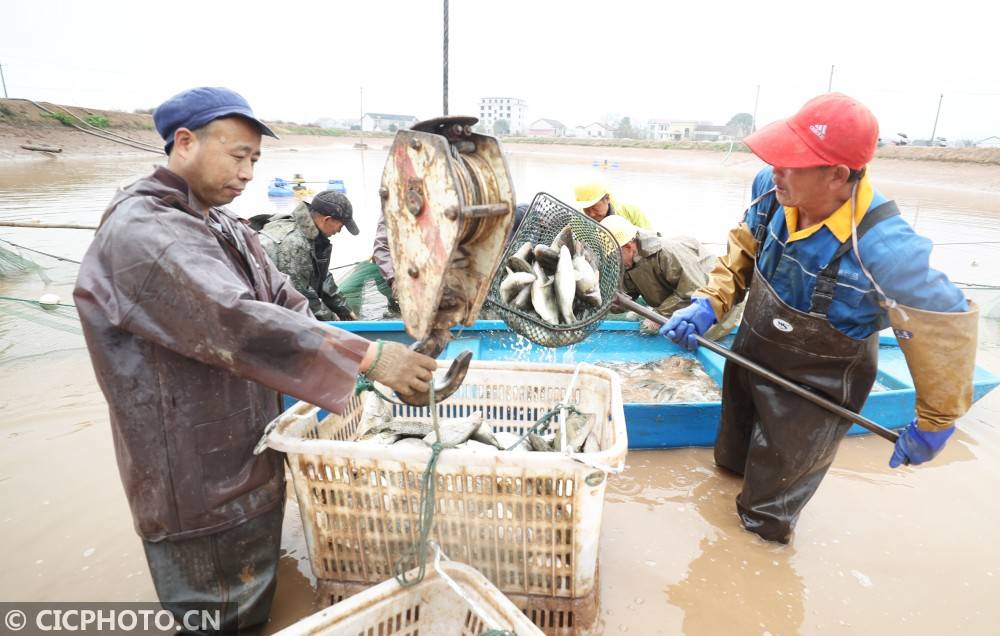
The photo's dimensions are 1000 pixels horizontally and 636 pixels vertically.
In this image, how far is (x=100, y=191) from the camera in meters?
18.8

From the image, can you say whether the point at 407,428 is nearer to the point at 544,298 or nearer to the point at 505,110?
the point at 544,298

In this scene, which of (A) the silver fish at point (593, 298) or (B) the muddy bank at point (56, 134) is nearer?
(A) the silver fish at point (593, 298)

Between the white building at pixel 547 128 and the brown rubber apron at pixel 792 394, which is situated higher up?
the white building at pixel 547 128

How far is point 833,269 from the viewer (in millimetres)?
2648

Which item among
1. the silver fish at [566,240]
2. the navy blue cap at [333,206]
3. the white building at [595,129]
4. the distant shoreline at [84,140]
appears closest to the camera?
the silver fish at [566,240]

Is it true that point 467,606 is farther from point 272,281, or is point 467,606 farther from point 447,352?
point 447,352

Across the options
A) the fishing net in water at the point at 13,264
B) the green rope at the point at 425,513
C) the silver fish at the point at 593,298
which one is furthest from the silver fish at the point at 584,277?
the fishing net in water at the point at 13,264

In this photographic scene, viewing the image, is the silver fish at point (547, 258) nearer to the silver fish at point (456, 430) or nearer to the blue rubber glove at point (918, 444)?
the silver fish at point (456, 430)

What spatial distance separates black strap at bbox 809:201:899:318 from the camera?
2.57 m

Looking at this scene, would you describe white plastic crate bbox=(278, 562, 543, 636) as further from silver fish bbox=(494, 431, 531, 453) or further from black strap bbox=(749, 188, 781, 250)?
black strap bbox=(749, 188, 781, 250)

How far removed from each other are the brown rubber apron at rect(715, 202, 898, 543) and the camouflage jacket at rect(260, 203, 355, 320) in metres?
4.18

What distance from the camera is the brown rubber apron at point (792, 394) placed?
2.78 metres

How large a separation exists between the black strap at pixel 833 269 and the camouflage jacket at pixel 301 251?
4.50 metres

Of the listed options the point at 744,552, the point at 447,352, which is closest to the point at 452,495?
the point at 744,552
